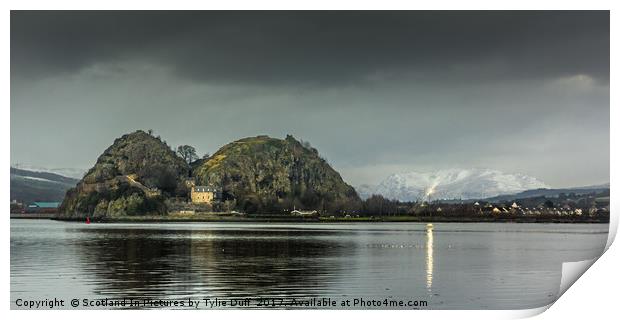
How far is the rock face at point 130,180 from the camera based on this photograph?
13462cm

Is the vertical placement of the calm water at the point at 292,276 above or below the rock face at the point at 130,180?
below

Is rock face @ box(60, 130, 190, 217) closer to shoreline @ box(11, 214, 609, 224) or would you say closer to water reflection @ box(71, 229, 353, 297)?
shoreline @ box(11, 214, 609, 224)

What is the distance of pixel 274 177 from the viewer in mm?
149000

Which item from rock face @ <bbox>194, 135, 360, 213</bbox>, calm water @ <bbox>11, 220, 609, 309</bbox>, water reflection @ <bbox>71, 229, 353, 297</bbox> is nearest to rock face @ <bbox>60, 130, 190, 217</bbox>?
rock face @ <bbox>194, 135, 360, 213</bbox>

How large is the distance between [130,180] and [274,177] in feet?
85.4

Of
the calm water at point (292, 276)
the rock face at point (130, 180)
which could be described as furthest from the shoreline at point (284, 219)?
the calm water at point (292, 276)

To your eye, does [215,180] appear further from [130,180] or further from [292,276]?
[292,276]

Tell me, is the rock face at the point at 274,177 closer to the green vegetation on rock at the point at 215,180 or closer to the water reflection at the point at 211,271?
the green vegetation on rock at the point at 215,180

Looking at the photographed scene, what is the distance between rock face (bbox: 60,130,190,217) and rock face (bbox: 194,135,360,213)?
6.18 metres

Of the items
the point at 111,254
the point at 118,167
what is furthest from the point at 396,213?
the point at 111,254

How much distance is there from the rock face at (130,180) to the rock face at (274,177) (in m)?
6.18

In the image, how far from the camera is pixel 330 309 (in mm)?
16016
